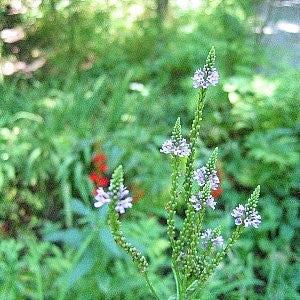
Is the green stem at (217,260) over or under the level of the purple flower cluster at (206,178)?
under

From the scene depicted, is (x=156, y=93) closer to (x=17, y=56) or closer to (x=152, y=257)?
(x=17, y=56)

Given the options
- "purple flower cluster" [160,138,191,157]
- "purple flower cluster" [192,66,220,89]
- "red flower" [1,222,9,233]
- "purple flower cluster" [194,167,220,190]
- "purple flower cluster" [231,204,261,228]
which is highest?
"purple flower cluster" [192,66,220,89]

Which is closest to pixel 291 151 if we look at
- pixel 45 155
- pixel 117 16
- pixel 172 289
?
pixel 172 289

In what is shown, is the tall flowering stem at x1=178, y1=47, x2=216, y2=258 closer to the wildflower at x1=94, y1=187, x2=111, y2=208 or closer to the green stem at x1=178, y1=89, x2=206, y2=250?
the green stem at x1=178, y1=89, x2=206, y2=250

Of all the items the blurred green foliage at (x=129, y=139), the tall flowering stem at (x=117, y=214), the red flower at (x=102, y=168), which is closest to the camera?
the tall flowering stem at (x=117, y=214)

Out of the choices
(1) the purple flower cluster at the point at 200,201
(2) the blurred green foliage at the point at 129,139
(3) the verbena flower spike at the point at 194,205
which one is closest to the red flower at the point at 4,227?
(2) the blurred green foliage at the point at 129,139

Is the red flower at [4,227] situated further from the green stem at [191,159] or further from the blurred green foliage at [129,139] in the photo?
the green stem at [191,159]

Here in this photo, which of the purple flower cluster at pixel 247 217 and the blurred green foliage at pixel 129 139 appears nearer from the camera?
the purple flower cluster at pixel 247 217

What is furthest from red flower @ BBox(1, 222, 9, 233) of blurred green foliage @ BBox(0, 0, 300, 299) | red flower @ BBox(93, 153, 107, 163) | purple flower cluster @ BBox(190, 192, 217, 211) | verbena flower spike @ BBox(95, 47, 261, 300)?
purple flower cluster @ BBox(190, 192, 217, 211)

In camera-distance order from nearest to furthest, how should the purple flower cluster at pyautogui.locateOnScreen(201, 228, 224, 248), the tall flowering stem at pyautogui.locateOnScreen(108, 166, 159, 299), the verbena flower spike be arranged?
the tall flowering stem at pyautogui.locateOnScreen(108, 166, 159, 299), the verbena flower spike, the purple flower cluster at pyautogui.locateOnScreen(201, 228, 224, 248)
